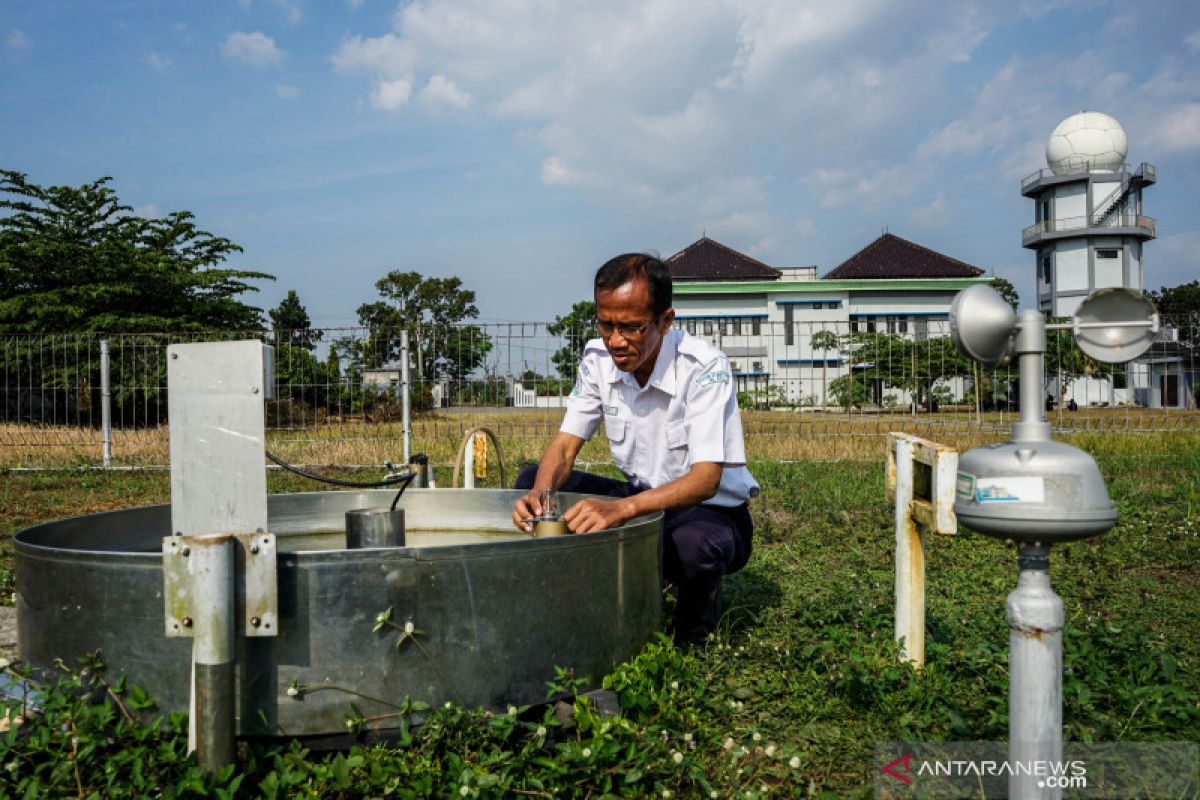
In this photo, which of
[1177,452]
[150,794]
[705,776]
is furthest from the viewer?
[1177,452]

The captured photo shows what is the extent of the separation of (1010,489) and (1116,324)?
0.37 meters

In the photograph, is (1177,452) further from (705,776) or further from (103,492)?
(103,492)

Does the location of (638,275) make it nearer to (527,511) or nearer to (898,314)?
(527,511)

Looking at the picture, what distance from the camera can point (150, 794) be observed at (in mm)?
1735

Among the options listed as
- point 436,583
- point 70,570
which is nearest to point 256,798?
point 436,583

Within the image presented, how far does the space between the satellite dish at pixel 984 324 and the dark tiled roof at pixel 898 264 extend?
→ 5591 cm

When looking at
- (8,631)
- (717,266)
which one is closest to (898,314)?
(717,266)

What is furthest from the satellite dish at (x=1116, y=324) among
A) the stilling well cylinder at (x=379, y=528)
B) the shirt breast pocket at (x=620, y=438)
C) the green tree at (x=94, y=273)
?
the green tree at (x=94, y=273)

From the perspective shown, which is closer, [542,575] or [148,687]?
[148,687]

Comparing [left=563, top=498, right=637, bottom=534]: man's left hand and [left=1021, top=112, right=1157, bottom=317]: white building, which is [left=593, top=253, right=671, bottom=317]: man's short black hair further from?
[left=1021, top=112, right=1157, bottom=317]: white building

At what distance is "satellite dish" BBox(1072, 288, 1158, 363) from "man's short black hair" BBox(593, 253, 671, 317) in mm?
1331

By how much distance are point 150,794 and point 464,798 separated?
24.8 inches

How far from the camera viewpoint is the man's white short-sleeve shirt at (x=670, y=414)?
2773 mm

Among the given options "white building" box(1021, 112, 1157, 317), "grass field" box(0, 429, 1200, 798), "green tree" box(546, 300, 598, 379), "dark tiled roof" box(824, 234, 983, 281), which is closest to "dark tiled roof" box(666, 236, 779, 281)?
"dark tiled roof" box(824, 234, 983, 281)
